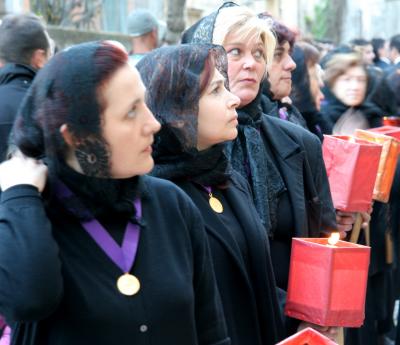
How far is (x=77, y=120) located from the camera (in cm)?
189

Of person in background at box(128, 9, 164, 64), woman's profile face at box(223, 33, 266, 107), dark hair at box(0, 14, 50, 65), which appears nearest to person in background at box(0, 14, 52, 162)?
dark hair at box(0, 14, 50, 65)

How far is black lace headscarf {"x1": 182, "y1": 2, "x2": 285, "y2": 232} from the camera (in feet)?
9.76

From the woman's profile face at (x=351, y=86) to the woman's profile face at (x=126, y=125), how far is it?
370cm

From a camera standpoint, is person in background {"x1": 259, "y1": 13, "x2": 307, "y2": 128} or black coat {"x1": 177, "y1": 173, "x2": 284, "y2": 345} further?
person in background {"x1": 259, "y1": 13, "x2": 307, "y2": 128}

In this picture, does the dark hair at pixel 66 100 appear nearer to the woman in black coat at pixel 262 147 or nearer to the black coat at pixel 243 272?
the black coat at pixel 243 272

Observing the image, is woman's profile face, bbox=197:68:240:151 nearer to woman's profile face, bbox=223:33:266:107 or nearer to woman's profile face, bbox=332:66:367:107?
woman's profile face, bbox=223:33:266:107

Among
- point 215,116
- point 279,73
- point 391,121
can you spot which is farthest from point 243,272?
point 391,121

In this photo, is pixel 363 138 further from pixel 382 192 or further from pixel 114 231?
pixel 114 231

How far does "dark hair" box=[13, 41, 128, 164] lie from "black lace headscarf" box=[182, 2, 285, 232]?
3.78 feet

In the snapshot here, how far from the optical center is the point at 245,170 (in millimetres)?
3037

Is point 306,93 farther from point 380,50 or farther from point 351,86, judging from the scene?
point 380,50

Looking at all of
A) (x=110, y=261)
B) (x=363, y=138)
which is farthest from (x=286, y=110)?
(x=110, y=261)

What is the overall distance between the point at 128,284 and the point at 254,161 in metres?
1.20

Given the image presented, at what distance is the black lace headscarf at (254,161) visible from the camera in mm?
2975
